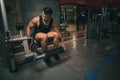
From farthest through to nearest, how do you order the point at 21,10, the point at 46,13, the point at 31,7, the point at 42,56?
the point at 31,7, the point at 21,10, the point at 46,13, the point at 42,56

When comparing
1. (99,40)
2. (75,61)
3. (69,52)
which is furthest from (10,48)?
(99,40)

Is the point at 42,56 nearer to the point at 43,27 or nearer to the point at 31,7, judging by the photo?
the point at 43,27

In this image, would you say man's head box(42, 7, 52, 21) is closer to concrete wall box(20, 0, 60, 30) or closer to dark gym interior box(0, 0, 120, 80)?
dark gym interior box(0, 0, 120, 80)

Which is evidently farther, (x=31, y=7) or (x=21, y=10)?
(x=31, y=7)

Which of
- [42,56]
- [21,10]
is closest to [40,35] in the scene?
[42,56]

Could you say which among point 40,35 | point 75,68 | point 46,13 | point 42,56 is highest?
point 46,13

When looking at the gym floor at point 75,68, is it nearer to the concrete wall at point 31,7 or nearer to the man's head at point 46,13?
the man's head at point 46,13

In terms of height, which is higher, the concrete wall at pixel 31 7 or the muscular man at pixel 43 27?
the concrete wall at pixel 31 7

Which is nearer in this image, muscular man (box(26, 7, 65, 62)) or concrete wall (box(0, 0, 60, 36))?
muscular man (box(26, 7, 65, 62))

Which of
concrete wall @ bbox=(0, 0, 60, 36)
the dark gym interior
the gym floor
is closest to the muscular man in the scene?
the dark gym interior

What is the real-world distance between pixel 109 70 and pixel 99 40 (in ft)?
8.81

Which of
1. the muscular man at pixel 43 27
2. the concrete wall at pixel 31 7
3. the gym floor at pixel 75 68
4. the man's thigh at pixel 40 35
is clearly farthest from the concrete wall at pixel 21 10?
the gym floor at pixel 75 68

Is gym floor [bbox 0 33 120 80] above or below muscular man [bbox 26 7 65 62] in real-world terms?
below

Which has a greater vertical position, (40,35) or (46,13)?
(46,13)
